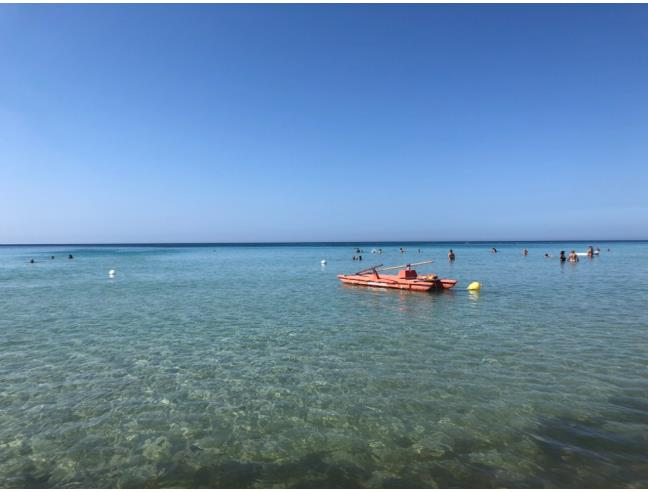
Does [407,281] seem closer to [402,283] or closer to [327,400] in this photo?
[402,283]

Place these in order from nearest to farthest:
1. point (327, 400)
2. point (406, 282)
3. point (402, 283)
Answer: point (327, 400)
point (406, 282)
point (402, 283)

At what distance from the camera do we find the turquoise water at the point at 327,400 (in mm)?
6734

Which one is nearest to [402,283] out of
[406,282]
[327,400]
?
[406,282]

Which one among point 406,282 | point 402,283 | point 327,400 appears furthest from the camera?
point 402,283

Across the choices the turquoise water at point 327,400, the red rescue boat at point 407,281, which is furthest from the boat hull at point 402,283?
the turquoise water at point 327,400

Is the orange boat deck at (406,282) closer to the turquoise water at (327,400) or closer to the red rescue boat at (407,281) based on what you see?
the red rescue boat at (407,281)

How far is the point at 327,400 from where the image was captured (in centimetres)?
963

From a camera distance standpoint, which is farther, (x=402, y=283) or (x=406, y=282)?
(x=402, y=283)

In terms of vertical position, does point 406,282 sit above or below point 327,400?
above

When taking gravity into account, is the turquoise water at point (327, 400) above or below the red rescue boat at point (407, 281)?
below

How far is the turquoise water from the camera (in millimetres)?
6734

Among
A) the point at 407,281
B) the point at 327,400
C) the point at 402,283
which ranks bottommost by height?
the point at 327,400

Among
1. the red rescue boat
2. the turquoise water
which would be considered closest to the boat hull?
the red rescue boat

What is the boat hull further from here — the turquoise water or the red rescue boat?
the turquoise water
